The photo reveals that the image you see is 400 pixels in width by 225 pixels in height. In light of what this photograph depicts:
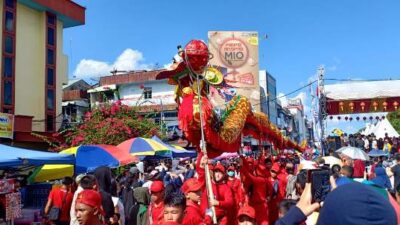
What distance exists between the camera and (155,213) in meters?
4.71

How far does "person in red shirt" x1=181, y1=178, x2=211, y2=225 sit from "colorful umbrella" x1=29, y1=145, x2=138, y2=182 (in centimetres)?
488

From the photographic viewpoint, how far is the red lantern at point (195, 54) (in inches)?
199

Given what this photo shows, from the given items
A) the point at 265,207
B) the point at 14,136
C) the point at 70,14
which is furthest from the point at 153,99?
the point at 265,207

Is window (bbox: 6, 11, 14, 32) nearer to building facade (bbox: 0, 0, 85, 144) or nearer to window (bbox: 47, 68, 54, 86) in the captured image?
building facade (bbox: 0, 0, 85, 144)

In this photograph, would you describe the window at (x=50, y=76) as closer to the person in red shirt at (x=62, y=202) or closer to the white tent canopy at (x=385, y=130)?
the person in red shirt at (x=62, y=202)

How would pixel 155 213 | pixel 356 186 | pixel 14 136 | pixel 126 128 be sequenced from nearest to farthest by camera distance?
pixel 356 186 → pixel 155 213 → pixel 126 128 → pixel 14 136

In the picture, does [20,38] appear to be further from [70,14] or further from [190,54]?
[190,54]

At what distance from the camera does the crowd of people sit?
4.57ft

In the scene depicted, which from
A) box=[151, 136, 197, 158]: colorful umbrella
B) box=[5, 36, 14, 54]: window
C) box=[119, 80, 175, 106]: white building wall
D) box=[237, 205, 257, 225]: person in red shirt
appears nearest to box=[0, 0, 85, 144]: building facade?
box=[5, 36, 14, 54]: window

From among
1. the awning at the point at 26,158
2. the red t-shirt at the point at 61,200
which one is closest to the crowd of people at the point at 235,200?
the red t-shirt at the point at 61,200

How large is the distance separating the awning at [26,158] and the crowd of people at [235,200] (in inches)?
38.9

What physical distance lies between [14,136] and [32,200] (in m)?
11.7

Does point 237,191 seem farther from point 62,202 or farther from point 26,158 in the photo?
point 26,158

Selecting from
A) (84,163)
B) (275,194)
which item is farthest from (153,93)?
(275,194)
